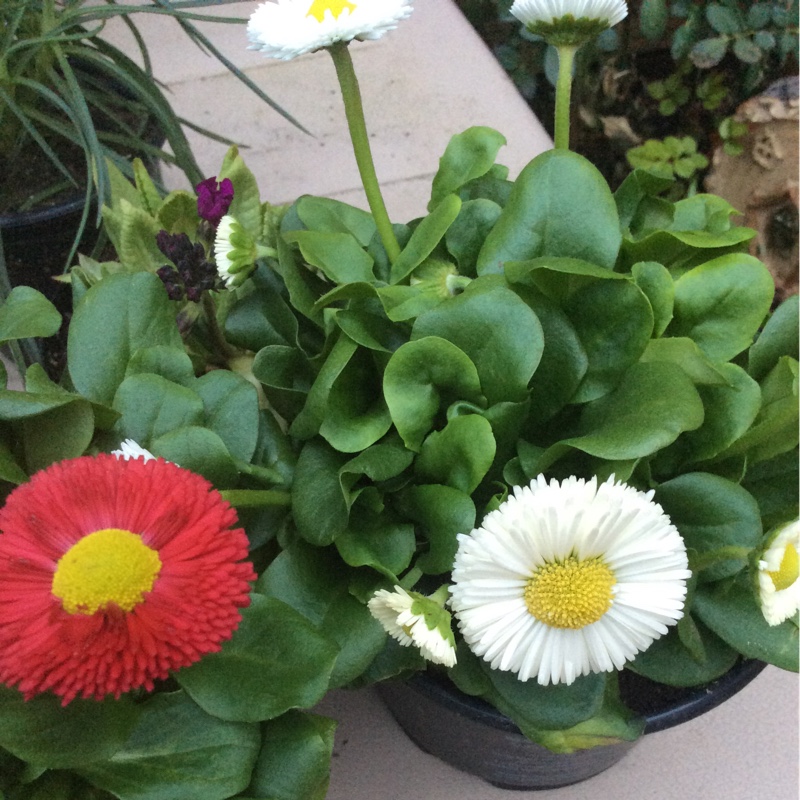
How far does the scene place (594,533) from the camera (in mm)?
343

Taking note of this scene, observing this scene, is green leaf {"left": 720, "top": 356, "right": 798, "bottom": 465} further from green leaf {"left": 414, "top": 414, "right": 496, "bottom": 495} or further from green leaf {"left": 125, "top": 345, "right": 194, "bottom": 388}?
green leaf {"left": 125, "top": 345, "right": 194, "bottom": 388}

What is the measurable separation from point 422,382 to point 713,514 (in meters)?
0.16

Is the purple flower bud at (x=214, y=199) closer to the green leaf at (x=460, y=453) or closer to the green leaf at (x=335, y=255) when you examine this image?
the green leaf at (x=335, y=255)

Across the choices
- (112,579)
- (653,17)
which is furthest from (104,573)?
(653,17)

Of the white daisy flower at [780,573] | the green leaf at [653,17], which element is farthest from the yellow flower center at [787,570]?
the green leaf at [653,17]

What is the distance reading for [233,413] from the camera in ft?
1.42

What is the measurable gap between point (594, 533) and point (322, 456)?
0.51 feet

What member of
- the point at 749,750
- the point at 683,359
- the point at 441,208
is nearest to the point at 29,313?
the point at 441,208

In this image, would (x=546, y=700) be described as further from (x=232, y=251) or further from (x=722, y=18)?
(x=722, y=18)

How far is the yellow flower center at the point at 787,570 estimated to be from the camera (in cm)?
36

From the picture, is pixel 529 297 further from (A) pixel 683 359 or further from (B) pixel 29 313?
(B) pixel 29 313

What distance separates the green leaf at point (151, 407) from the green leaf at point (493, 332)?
0.40ft

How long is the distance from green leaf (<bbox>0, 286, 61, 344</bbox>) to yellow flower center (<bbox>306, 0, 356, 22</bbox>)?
0.21 m

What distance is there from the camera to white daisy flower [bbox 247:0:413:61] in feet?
1.39
